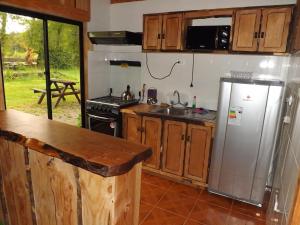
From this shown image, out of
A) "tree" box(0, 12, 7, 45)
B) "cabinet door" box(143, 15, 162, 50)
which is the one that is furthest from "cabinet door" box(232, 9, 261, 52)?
"tree" box(0, 12, 7, 45)

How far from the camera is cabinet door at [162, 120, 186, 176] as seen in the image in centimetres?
280

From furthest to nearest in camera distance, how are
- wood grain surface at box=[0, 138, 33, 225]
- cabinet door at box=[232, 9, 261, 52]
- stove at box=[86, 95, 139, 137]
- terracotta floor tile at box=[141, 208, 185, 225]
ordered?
stove at box=[86, 95, 139, 137], cabinet door at box=[232, 9, 261, 52], terracotta floor tile at box=[141, 208, 185, 225], wood grain surface at box=[0, 138, 33, 225]

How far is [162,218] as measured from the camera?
225 centimetres

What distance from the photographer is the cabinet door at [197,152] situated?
8.72 feet

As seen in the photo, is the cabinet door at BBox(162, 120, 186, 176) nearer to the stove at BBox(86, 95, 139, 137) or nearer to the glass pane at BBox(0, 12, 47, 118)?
the stove at BBox(86, 95, 139, 137)

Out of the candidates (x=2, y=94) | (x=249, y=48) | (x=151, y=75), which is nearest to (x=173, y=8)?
(x=151, y=75)

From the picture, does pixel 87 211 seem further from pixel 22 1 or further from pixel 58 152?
pixel 22 1

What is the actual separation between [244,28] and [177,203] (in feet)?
7.07

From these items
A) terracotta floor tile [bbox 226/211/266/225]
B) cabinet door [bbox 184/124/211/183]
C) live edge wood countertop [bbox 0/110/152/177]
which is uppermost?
live edge wood countertop [bbox 0/110/152/177]

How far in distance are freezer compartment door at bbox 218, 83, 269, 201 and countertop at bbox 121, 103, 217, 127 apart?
0.90ft

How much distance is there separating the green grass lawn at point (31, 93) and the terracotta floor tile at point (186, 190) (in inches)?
79.7

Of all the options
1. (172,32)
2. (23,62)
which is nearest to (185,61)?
(172,32)

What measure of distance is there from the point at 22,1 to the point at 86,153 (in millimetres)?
2395

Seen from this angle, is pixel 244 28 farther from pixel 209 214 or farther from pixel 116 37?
pixel 209 214
